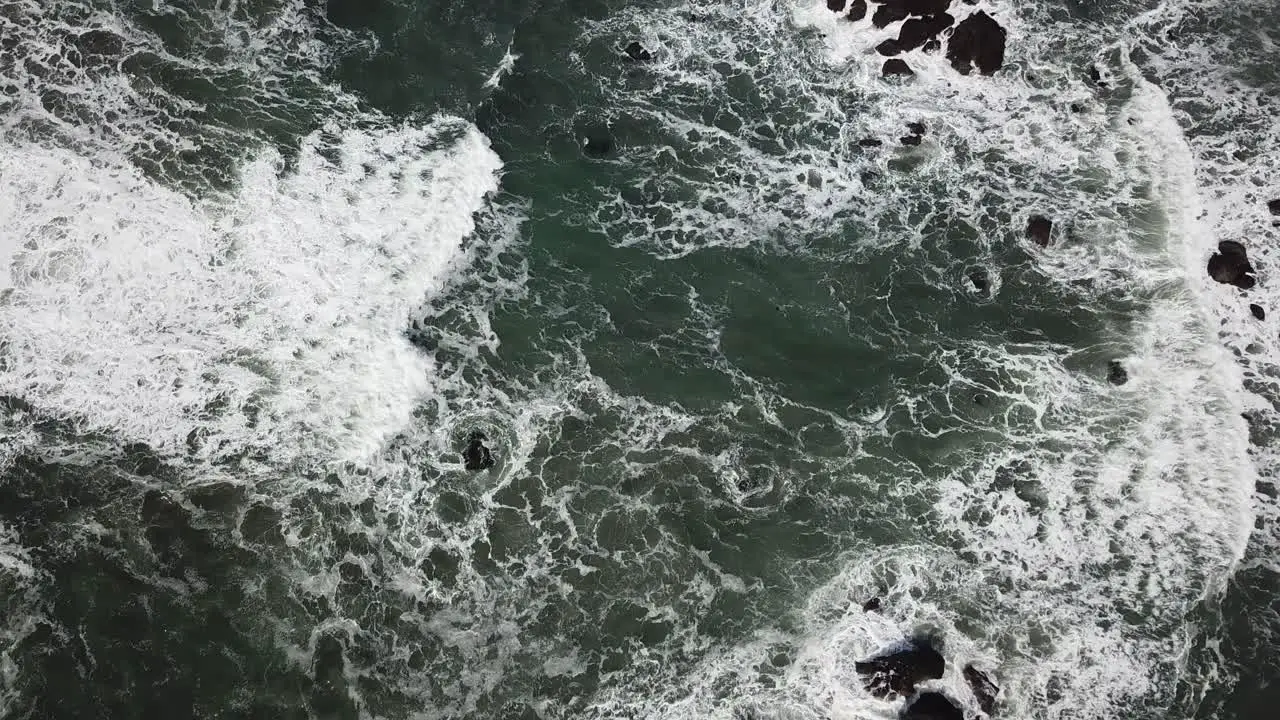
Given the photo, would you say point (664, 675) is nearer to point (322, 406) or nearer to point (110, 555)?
point (322, 406)

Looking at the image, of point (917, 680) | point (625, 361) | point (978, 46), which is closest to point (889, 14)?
point (978, 46)

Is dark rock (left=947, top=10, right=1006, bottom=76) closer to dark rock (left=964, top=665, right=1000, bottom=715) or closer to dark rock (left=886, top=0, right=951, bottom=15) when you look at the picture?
dark rock (left=886, top=0, right=951, bottom=15)

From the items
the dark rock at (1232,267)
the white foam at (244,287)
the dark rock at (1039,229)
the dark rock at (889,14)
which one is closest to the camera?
the white foam at (244,287)

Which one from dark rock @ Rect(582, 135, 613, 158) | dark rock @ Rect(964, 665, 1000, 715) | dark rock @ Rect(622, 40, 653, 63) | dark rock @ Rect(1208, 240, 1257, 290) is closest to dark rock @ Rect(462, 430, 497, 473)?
dark rock @ Rect(582, 135, 613, 158)

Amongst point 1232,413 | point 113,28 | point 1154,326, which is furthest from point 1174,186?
point 113,28

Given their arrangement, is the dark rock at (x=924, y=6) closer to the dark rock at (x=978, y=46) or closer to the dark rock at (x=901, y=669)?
the dark rock at (x=978, y=46)

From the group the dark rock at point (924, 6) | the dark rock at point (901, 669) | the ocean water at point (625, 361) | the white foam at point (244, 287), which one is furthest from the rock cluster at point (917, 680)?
the dark rock at point (924, 6)

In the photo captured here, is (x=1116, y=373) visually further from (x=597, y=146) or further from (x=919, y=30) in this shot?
(x=597, y=146)

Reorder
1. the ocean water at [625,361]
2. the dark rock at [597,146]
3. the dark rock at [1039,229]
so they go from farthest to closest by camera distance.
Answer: the dark rock at [597,146]
the dark rock at [1039,229]
the ocean water at [625,361]
